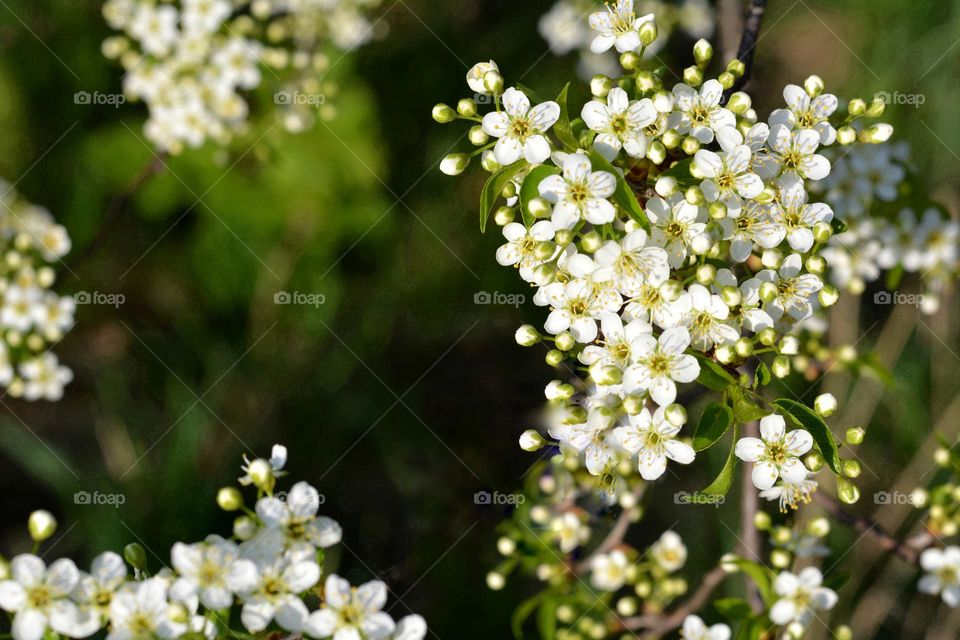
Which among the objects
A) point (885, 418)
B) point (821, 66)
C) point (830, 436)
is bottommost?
point (885, 418)

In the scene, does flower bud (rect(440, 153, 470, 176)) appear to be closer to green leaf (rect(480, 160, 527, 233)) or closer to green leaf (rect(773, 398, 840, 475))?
green leaf (rect(480, 160, 527, 233))

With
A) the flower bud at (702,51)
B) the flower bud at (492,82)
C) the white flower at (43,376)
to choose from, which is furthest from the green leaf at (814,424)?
the white flower at (43,376)

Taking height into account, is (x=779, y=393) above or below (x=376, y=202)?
below

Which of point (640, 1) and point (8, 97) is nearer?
point (640, 1)

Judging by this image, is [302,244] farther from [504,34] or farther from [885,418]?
[885,418]

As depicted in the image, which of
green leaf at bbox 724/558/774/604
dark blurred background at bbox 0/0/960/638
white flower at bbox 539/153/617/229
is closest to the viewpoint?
white flower at bbox 539/153/617/229

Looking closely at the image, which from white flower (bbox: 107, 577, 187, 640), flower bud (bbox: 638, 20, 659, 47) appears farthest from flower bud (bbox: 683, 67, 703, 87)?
white flower (bbox: 107, 577, 187, 640)

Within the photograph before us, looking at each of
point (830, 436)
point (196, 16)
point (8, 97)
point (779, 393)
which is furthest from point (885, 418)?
point (8, 97)
